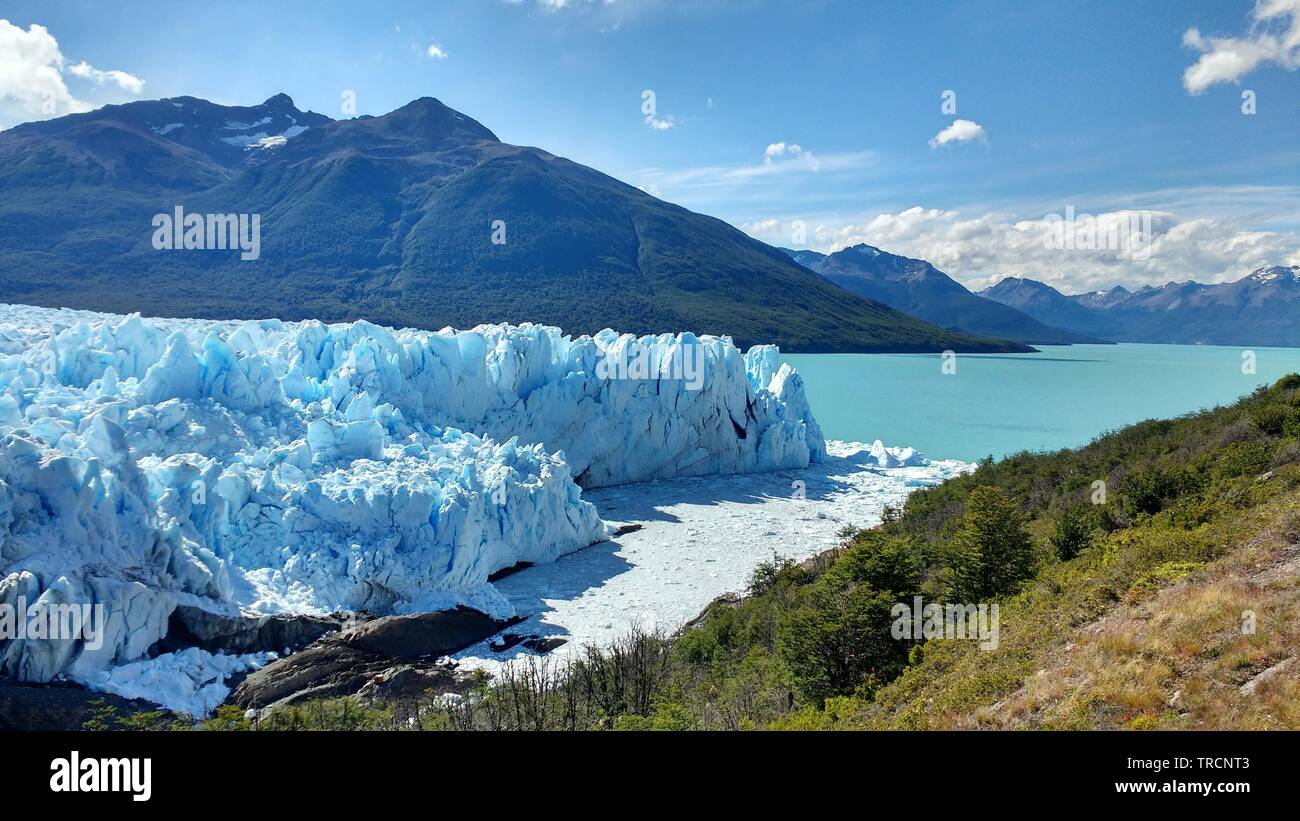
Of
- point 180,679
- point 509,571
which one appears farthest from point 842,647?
point 509,571

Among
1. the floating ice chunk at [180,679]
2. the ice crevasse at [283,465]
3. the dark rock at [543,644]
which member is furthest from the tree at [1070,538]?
the floating ice chunk at [180,679]

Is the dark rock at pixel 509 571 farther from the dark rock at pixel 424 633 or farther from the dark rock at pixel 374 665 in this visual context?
the dark rock at pixel 374 665

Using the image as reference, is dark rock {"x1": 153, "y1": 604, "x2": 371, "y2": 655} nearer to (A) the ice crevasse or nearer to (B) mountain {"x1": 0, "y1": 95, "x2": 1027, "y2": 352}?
(A) the ice crevasse

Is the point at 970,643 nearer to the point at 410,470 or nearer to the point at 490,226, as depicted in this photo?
the point at 410,470

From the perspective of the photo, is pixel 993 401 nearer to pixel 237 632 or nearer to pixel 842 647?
pixel 842 647
